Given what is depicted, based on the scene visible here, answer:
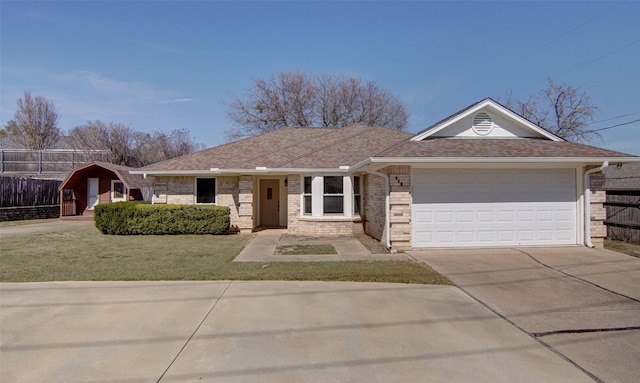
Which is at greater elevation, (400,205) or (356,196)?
(356,196)

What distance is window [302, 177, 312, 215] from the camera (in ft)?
46.4

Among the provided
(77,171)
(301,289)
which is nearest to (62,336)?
(301,289)

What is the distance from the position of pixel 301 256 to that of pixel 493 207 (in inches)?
222

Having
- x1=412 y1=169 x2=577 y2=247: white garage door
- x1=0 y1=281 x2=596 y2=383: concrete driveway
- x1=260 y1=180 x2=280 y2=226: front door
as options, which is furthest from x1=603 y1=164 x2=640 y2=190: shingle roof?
x1=0 y1=281 x2=596 y2=383: concrete driveway

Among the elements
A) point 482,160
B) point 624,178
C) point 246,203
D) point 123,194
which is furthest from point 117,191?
point 624,178

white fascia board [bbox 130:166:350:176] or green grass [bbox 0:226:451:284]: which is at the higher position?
white fascia board [bbox 130:166:350:176]

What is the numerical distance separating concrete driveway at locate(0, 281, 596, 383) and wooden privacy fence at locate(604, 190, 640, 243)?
9569 millimetres

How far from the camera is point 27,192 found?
843 inches

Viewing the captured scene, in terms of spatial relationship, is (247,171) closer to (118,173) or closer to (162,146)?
(118,173)

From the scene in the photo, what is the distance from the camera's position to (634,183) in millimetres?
16375

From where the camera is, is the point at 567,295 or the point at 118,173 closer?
the point at 567,295

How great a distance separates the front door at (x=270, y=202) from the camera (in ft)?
56.1

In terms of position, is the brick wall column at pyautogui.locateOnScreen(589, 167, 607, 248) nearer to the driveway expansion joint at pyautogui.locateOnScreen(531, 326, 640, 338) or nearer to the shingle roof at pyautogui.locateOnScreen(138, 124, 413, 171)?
the driveway expansion joint at pyautogui.locateOnScreen(531, 326, 640, 338)

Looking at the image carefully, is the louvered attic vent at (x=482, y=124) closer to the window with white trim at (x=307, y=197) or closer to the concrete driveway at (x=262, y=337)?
the window with white trim at (x=307, y=197)
